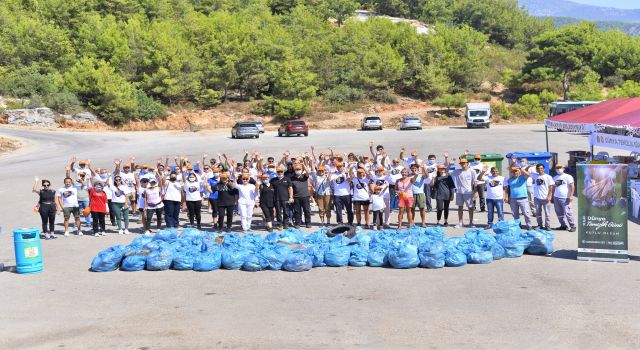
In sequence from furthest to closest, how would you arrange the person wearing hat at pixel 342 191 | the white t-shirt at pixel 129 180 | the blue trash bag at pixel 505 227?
the white t-shirt at pixel 129 180 → the person wearing hat at pixel 342 191 → the blue trash bag at pixel 505 227

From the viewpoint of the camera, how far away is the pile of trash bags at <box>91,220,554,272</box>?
41.1 ft

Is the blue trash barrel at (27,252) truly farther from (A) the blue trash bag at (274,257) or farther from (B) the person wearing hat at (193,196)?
(B) the person wearing hat at (193,196)

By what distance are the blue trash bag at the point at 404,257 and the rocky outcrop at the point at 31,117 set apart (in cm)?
4939

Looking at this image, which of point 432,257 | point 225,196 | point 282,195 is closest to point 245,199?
point 225,196

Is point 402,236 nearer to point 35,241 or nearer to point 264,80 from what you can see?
point 35,241

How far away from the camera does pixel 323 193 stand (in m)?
→ 16.9

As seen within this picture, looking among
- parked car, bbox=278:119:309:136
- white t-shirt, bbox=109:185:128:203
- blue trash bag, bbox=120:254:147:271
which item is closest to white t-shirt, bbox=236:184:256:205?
white t-shirt, bbox=109:185:128:203

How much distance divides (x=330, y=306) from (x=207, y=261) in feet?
10.6

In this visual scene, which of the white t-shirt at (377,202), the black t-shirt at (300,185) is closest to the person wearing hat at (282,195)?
the black t-shirt at (300,185)

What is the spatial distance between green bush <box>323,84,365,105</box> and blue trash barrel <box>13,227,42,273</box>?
54411 mm

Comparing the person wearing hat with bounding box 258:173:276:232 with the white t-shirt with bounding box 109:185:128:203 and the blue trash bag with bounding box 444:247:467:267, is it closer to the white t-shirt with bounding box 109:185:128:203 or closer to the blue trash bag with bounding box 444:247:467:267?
the white t-shirt with bounding box 109:185:128:203

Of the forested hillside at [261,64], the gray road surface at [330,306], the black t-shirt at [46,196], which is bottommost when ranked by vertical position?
the gray road surface at [330,306]

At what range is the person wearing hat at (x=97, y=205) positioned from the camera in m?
16.1

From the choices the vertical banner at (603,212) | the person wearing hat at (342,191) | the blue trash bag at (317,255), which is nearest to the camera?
the vertical banner at (603,212)
